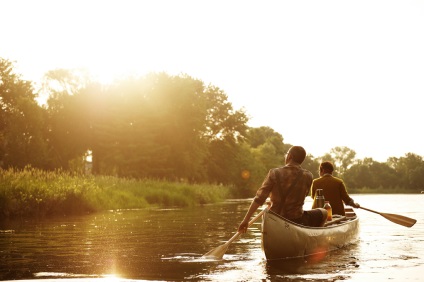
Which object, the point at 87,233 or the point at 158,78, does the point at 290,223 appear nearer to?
the point at 87,233

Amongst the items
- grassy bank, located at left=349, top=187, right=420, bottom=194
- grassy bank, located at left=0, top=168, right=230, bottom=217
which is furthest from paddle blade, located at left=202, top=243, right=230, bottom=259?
grassy bank, located at left=349, top=187, right=420, bottom=194

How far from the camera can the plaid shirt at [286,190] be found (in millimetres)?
9609

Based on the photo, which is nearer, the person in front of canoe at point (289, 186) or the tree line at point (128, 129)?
the person in front of canoe at point (289, 186)

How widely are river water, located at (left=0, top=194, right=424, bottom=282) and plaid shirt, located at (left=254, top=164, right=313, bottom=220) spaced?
0.81m

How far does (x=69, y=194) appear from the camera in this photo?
24125mm

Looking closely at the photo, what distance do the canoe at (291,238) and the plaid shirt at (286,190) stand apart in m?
0.30

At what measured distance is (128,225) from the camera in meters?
18.7

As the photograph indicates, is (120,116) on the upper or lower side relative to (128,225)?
upper

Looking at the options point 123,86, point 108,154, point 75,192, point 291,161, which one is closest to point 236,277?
point 291,161

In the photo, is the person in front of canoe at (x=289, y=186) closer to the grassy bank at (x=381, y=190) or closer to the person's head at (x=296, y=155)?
the person's head at (x=296, y=155)

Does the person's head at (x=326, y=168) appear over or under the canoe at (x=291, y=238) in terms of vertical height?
over

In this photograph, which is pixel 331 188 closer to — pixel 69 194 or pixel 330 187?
pixel 330 187

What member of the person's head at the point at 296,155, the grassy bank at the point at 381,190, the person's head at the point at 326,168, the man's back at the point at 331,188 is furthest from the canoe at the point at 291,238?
the grassy bank at the point at 381,190

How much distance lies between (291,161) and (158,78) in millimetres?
46625
